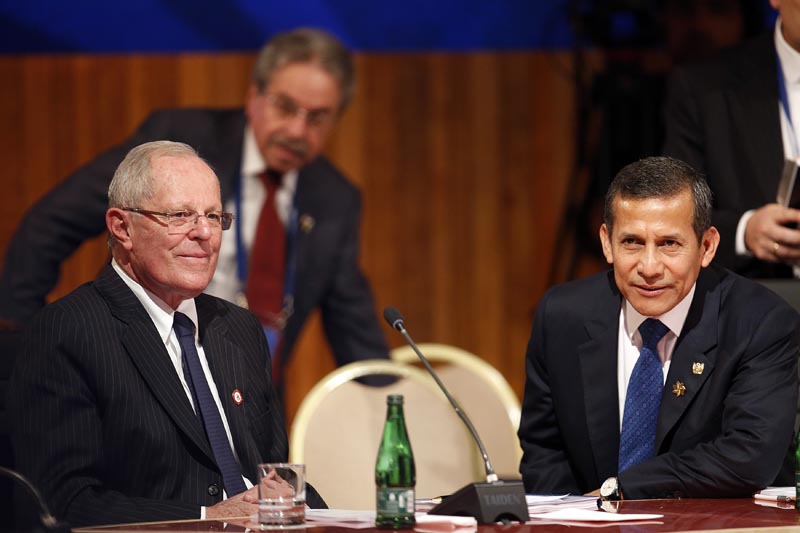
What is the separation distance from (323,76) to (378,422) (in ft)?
→ 4.32

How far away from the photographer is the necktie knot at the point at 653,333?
9.62 ft

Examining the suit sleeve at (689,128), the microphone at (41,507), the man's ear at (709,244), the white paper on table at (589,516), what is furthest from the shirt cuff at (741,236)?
the microphone at (41,507)

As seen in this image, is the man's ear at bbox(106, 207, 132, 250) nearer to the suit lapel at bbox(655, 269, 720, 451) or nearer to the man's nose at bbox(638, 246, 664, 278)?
the man's nose at bbox(638, 246, 664, 278)

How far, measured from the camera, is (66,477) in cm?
241

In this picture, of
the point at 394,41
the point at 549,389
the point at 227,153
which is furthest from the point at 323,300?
the point at 549,389

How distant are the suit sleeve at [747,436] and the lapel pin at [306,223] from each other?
206 cm

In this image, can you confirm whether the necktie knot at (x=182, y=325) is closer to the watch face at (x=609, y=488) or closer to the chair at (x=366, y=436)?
the watch face at (x=609, y=488)

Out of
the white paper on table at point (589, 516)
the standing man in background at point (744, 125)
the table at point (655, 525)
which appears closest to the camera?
the table at point (655, 525)

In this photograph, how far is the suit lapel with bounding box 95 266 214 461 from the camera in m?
2.55

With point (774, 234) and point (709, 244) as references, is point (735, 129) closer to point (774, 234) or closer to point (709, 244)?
point (774, 234)

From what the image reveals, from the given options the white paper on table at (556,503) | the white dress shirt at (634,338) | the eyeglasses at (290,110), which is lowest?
the white paper on table at (556,503)

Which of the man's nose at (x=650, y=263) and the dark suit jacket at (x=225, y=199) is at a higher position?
the dark suit jacket at (x=225, y=199)

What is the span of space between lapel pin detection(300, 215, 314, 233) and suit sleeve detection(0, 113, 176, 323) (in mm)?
618

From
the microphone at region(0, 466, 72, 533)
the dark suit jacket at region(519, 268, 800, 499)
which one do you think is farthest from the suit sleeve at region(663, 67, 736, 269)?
the microphone at region(0, 466, 72, 533)
